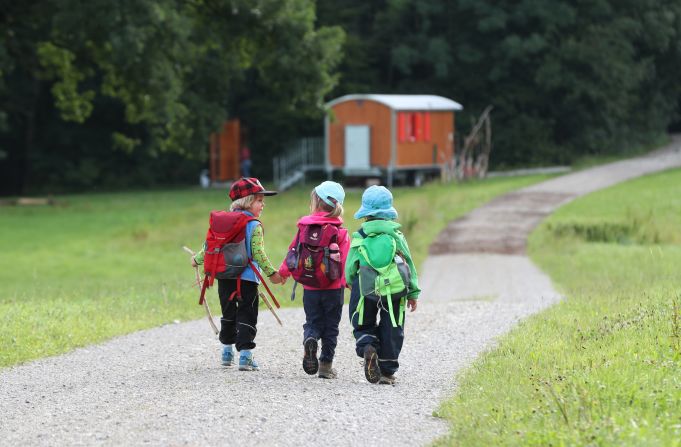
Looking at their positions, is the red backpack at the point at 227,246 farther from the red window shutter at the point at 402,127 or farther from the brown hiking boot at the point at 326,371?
the red window shutter at the point at 402,127

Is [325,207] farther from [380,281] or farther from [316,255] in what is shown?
[380,281]

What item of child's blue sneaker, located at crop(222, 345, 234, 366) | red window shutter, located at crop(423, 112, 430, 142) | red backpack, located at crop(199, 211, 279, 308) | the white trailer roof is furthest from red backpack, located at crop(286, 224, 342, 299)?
red window shutter, located at crop(423, 112, 430, 142)

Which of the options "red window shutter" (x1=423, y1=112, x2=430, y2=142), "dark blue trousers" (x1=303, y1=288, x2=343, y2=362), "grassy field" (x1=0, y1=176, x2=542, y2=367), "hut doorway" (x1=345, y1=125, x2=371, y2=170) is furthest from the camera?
"red window shutter" (x1=423, y1=112, x2=430, y2=142)

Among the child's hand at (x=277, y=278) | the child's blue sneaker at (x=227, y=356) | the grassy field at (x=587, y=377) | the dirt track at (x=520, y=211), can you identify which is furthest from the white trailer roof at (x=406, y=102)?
the child's hand at (x=277, y=278)

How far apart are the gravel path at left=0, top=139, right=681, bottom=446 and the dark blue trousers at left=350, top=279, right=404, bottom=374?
0.68 ft

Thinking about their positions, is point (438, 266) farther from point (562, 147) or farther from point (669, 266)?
point (562, 147)

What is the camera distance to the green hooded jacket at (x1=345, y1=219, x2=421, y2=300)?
8.97 metres

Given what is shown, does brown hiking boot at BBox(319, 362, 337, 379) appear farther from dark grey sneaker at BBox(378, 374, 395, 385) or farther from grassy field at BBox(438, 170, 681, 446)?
grassy field at BBox(438, 170, 681, 446)

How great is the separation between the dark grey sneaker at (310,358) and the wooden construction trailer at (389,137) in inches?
1248

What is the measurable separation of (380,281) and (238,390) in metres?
1.31

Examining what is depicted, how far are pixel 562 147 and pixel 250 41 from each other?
21887 mm

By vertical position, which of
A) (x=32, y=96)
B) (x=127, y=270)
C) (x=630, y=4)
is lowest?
(x=127, y=270)

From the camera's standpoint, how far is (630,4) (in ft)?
155

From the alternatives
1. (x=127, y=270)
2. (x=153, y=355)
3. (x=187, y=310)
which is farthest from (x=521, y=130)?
(x=153, y=355)
